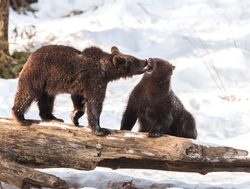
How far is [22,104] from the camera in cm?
605

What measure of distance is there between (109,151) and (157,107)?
0.91 meters

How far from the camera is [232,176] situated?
22.5ft

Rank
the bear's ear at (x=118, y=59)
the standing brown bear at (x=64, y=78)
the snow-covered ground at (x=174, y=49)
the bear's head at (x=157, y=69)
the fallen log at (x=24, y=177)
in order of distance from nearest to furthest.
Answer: the fallen log at (x=24, y=177) < the standing brown bear at (x=64, y=78) < the bear's ear at (x=118, y=59) < the bear's head at (x=157, y=69) < the snow-covered ground at (x=174, y=49)

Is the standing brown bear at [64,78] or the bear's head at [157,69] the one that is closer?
the standing brown bear at [64,78]

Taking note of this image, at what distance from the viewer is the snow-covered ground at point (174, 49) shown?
6.84 m

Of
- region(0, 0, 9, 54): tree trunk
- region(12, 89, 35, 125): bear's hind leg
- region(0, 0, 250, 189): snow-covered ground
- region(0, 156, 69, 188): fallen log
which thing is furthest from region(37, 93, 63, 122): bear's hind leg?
region(0, 0, 9, 54): tree trunk

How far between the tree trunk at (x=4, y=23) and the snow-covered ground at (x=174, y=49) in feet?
2.40

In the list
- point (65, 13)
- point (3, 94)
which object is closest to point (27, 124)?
point (3, 94)

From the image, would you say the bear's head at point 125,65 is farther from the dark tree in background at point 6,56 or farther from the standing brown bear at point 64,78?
the dark tree in background at point 6,56

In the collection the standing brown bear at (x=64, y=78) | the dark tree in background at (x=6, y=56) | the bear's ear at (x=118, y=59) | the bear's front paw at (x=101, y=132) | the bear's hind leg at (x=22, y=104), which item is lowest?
the dark tree in background at (x=6, y=56)

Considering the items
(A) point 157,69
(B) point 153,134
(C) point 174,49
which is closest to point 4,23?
(C) point 174,49

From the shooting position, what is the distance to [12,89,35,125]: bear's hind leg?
237 inches

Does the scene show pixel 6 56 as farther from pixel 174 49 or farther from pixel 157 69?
pixel 157 69

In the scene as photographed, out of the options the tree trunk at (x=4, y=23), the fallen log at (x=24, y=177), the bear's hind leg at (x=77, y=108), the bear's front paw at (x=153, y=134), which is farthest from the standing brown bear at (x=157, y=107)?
the tree trunk at (x=4, y=23)
